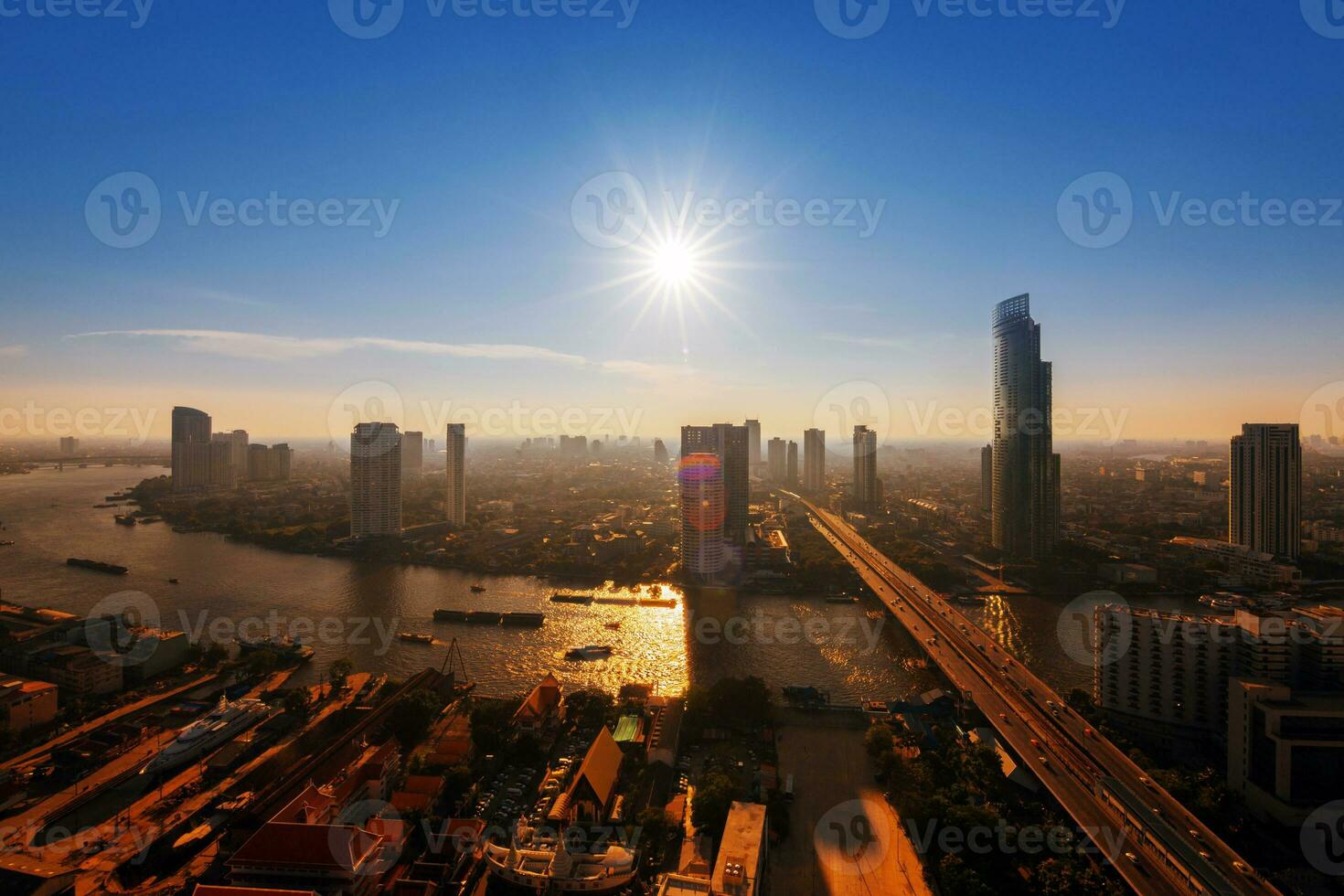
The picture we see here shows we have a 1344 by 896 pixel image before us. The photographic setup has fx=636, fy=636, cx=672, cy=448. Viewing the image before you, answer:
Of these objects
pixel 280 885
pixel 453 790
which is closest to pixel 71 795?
pixel 280 885

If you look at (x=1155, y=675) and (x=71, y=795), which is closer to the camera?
(x=71, y=795)

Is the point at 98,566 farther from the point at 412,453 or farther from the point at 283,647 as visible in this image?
the point at 412,453

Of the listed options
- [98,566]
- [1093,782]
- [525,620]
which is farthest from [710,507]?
[98,566]

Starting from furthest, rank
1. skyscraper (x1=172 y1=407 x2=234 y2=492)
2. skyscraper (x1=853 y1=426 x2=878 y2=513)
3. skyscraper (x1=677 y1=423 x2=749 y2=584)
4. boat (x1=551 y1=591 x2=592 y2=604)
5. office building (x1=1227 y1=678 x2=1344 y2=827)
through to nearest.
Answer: skyscraper (x1=172 y1=407 x2=234 y2=492)
skyscraper (x1=853 y1=426 x2=878 y2=513)
skyscraper (x1=677 y1=423 x2=749 y2=584)
boat (x1=551 y1=591 x2=592 y2=604)
office building (x1=1227 y1=678 x2=1344 y2=827)

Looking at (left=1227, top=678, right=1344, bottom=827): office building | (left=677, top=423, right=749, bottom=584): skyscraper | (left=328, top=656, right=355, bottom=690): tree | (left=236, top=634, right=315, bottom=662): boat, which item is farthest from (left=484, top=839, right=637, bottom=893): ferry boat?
(left=677, top=423, right=749, bottom=584): skyscraper

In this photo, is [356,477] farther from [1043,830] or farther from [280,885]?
[1043,830]

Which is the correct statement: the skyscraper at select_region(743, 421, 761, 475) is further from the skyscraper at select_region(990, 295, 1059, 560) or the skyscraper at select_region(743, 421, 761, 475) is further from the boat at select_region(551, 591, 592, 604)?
the boat at select_region(551, 591, 592, 604)
